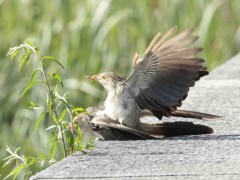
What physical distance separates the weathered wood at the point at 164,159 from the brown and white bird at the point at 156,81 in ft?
0.43

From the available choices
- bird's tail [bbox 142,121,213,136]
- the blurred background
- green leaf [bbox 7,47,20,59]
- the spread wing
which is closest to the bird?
bird's tail [bbox 142,121,213,136]

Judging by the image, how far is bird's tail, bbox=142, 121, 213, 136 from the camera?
399 centimetres

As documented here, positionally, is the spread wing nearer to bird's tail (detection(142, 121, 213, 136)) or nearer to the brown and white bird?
the brown and white bird

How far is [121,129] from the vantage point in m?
3.81

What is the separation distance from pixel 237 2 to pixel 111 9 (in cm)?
113

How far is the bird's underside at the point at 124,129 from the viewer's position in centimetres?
384

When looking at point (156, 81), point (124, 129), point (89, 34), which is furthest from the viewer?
point (89, 34)

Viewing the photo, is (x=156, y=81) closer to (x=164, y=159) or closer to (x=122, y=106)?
(x=122, y=106)

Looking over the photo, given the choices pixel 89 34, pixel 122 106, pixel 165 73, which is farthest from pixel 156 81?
pixel 89 34

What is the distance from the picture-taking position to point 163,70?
155 inches

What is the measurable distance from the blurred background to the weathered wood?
3232mm

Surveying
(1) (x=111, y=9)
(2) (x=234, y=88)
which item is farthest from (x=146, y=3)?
(2) (x=234, y=88)

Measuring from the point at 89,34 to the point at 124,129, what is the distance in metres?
4.05

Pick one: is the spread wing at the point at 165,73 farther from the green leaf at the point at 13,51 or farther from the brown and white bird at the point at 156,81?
the green leaf at the point at 13,51
